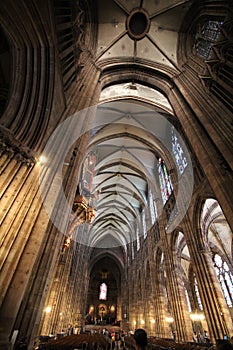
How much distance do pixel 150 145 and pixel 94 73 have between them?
7.71m

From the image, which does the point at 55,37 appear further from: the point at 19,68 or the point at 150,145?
the point at 150,145

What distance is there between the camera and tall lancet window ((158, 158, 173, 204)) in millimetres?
14154

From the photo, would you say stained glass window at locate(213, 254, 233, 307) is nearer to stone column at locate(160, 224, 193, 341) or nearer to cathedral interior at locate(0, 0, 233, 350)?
cathedral interior at locate(0, 0, 233, 350)

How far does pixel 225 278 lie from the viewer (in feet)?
50.0

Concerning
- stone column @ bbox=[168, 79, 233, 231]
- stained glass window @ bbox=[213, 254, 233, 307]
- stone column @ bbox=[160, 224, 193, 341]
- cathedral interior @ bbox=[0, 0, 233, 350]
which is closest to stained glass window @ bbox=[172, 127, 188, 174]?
cathedral interior @ bbox=[0, 0, 233, 350]

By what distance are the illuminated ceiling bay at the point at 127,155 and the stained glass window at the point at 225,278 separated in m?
6.82

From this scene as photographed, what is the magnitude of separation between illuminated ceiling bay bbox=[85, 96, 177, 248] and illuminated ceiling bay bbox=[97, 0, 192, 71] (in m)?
3.34

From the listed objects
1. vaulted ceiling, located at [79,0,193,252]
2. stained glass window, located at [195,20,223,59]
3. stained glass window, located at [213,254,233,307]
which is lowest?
stained glass window, located at [213,254,233,307]

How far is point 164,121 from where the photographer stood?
14141mm

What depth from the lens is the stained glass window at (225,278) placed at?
48.0ft

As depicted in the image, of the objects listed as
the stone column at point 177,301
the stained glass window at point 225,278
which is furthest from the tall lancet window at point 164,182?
the stained glass window at point 225,278

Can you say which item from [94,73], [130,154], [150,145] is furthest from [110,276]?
[94,73]

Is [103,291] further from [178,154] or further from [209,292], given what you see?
[178,154]

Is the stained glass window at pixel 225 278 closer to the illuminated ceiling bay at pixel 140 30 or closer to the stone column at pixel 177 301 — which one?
the stone column at pixel 177 301
